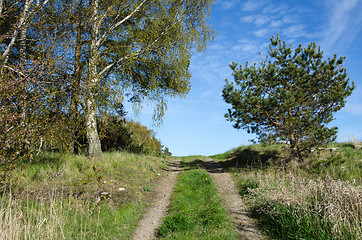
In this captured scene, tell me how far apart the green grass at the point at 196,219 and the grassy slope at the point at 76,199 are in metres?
1.22

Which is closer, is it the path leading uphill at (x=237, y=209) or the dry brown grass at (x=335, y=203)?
the dry brown grass at (x=335, y=203)

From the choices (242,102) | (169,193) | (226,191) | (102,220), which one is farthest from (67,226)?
(242,102)

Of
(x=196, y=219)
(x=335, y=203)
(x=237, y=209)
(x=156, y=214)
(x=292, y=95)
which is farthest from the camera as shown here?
(x=292, y=95)

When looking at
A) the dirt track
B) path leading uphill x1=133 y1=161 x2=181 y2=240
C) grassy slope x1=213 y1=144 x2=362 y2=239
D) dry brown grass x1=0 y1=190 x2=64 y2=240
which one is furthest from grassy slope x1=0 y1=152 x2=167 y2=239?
grassy slope x1=213 y1=144 x2=362 y2=239

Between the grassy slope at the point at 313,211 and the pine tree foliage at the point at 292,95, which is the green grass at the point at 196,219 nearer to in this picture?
the grassy slope at the point at 313,211

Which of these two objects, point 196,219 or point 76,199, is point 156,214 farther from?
point 76,199

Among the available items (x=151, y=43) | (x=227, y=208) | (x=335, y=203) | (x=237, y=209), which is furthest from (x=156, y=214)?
(x=151, y=43)

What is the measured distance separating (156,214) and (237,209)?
2.85 metres

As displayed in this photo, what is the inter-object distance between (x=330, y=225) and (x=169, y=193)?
21.7 feet

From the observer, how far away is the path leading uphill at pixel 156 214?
22.2 ft

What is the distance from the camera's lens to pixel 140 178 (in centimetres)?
1220

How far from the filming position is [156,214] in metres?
8.27

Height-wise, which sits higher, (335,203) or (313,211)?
(335,203)

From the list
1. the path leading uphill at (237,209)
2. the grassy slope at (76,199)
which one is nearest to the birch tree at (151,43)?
the grassy slope at (76,199)
